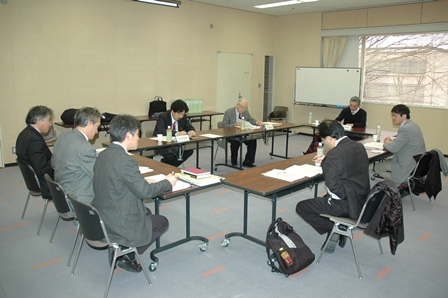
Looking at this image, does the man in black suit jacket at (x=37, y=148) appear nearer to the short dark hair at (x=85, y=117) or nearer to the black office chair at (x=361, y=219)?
the short dark hair at (x=85, y=117)

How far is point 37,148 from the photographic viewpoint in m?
3.63

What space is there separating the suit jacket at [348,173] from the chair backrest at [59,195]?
81.9 inches

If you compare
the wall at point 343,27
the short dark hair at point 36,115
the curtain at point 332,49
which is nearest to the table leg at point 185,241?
the short dark hair at point 36,115

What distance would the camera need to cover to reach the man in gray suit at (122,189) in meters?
2.54

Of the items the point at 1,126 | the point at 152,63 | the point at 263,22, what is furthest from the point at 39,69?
the point at 263,22

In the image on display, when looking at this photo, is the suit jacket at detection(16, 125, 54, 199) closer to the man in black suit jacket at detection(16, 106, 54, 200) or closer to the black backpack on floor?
the man in black suit jacket at detection(16, 106, 54, 200)

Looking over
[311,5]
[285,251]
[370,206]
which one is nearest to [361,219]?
[370,206]

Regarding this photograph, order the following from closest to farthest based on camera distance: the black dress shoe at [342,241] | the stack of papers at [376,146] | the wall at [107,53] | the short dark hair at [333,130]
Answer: the short dark hair at [333,130], the black dress shoe at [342,241], the stack of papers at [376,146], the wall at [107,53]

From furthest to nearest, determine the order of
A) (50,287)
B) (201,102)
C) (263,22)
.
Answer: (263,22) → (201,102) → (50,287)

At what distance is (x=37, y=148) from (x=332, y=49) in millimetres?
7423

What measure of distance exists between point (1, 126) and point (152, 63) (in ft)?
9.88

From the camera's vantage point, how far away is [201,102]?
8.43 m

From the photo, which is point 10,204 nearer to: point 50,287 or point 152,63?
point 50,287

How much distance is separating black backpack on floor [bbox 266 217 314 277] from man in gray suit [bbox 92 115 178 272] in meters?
1.02
